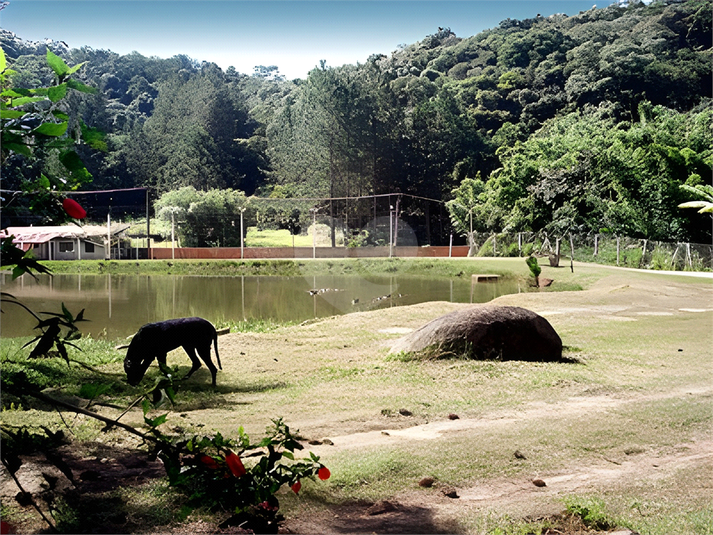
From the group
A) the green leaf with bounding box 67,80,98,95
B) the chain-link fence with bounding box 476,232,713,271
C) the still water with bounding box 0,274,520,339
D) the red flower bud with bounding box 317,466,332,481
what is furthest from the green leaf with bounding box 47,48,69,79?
the chain-link fence with bounding box 476,232,713,271

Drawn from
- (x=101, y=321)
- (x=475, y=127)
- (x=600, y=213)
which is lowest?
(x=101, y=321)

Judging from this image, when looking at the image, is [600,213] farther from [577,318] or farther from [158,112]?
[158,112]

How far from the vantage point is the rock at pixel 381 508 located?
3225mm

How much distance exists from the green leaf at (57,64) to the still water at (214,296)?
374 inches

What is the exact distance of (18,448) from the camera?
3.09 metres

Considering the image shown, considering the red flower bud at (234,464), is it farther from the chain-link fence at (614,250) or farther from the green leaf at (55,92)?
the chain-link fence at (614,250)

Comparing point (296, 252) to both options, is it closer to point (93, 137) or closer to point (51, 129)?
point (93, 137)

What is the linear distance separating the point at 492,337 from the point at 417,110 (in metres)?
38.3

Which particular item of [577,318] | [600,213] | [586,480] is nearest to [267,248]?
[600,213]

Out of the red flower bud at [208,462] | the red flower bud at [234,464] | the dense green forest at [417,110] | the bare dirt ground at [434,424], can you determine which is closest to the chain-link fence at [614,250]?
the dense green forest at [417,110]

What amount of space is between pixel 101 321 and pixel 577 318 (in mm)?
8953

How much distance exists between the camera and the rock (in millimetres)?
3225

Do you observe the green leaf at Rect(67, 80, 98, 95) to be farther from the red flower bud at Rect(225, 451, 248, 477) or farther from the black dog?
the black dog

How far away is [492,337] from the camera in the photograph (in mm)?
7363
